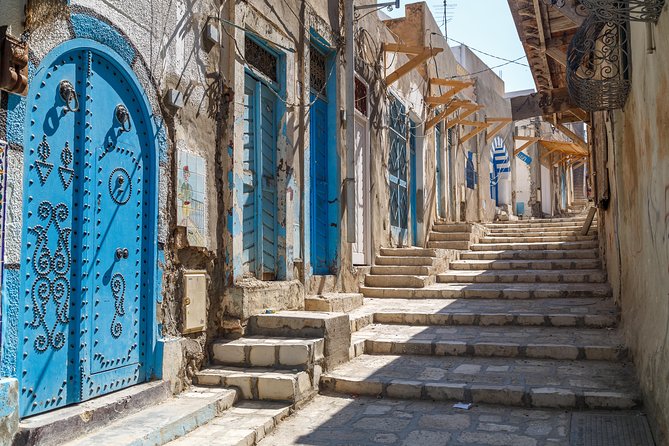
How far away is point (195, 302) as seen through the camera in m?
4.82

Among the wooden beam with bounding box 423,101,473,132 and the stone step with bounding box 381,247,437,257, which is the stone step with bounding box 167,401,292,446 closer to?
the stone step with bounding box 381,247,437,257

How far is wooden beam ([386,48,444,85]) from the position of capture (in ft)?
31.3

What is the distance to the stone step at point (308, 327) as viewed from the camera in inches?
207

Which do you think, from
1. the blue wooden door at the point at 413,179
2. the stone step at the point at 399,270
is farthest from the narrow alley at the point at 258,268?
the blue wooden door at the point at 413,179

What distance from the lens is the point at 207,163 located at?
511cm

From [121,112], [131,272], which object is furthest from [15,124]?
[131,272]

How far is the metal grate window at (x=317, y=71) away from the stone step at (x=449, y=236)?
495 cm

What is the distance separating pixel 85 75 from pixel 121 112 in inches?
15.4

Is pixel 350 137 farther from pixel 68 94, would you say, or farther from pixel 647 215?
pixel 68 94

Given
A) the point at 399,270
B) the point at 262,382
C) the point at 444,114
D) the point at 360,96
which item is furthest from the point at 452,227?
the point at 262,382

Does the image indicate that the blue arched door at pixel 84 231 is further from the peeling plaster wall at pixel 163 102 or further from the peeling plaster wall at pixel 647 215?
the peeling plaster wall at pixel 647 215

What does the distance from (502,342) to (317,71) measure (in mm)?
4072

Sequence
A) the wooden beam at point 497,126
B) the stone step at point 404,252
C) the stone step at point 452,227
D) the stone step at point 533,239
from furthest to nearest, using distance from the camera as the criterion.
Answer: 1. the wooden beam at point 497,126
2. the stone step at point 452,227
3. the stone step at point 533,239
4. the stone step at point 404,252

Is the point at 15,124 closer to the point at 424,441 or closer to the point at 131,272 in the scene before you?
the point at 131,272
